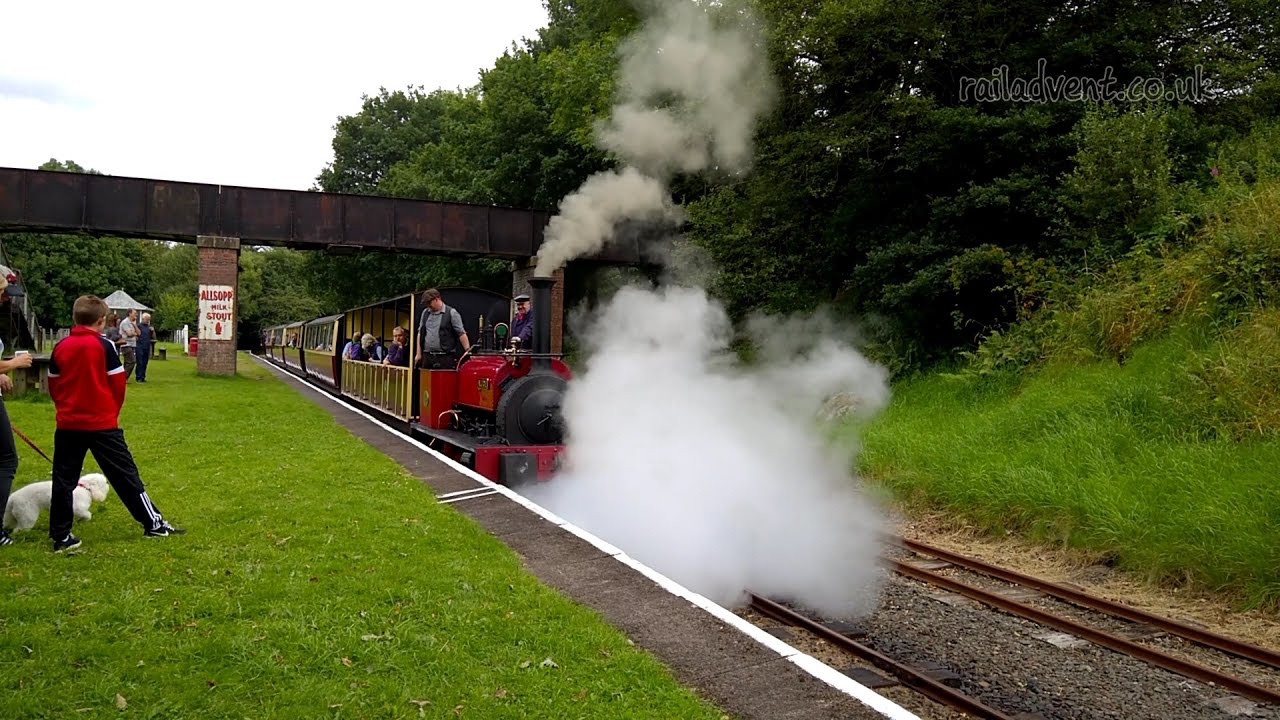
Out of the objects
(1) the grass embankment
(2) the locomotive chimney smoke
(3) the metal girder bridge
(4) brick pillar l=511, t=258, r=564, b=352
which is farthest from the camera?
(4) brick pillar l=511, t=258, r=564, b=352

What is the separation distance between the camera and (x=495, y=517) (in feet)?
23.6

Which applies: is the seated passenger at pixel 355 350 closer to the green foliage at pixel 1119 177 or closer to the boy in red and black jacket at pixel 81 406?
the boy in red and black jacket at pixel 81 406

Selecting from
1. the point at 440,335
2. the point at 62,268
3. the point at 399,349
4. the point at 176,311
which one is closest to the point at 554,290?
the point at 399,349

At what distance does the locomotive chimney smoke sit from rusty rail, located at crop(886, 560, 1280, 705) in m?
6.47

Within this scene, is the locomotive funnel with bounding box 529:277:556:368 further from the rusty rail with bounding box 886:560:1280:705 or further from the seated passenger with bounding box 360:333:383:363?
the seated passenger with bounding box 360:333:383:363

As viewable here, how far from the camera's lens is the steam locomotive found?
889 centimetres

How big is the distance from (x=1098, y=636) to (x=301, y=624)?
4759mm

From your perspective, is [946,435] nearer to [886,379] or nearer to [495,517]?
[886,379]

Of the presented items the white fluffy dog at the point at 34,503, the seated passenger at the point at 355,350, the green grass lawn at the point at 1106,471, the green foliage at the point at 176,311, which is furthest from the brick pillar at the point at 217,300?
the green foliage at the point at 176,311

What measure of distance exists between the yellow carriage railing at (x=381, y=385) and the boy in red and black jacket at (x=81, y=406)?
6.14 m

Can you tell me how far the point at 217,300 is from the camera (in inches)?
877

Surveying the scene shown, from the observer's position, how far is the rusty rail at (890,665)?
14.1ft

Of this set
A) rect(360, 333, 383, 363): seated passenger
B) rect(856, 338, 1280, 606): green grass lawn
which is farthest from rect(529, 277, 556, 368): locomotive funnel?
rect(360, 333, 383, 363): seated passenger

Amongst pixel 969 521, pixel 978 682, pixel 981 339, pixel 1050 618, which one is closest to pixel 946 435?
pixel 969 521
